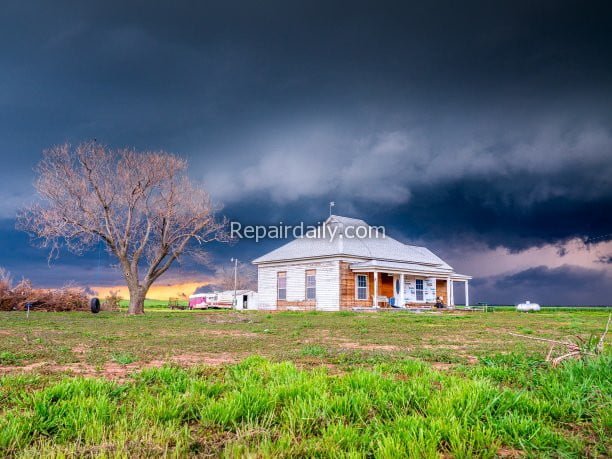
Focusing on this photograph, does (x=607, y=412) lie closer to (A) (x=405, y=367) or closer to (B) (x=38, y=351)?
(A) (x=405, y=367)

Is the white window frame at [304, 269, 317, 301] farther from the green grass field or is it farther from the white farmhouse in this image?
the green grass field

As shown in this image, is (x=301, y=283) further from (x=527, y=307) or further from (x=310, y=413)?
(x=310, y=413)

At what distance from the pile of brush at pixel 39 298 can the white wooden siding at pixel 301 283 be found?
13.8 metres

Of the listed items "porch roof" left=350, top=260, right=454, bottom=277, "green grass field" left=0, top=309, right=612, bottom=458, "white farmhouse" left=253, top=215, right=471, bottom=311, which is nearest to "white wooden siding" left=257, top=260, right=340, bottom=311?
"white farmhouse" left=253, top=215, right=471, bottom=311

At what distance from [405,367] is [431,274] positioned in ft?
102

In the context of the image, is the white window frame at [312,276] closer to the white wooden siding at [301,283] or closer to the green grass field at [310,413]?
the white wooden siding at [301,283]

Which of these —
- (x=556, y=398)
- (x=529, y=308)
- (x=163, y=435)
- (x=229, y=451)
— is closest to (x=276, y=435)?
(x=229, y=451)

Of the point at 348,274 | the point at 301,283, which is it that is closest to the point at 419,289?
the point at 348,274

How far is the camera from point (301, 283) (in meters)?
33.8

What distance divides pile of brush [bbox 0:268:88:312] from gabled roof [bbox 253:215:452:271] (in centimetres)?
1379

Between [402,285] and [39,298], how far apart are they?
2593cm

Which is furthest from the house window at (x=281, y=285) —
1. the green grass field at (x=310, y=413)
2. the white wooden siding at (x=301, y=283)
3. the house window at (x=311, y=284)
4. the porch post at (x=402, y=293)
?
the green grass field at (x=310, y=413)

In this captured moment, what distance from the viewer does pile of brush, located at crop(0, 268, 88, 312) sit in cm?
2941

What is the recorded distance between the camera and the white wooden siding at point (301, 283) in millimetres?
31641
